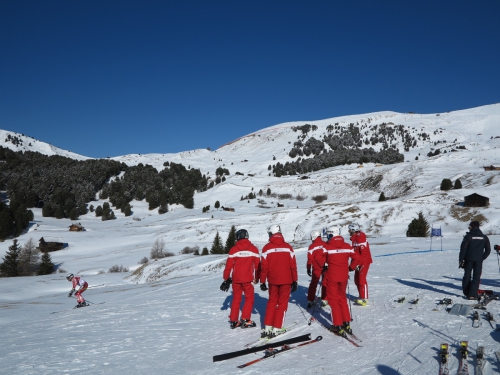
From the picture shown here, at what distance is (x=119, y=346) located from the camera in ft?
24.9

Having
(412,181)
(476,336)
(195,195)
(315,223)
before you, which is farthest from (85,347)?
(195,195)

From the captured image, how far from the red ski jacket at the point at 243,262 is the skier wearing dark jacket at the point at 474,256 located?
5591mm

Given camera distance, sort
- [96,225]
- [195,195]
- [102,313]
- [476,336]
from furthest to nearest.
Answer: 1. [195,195]
2. [96,225]
3. [102,313]
4. [476,336]

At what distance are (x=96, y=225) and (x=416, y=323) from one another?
313ft

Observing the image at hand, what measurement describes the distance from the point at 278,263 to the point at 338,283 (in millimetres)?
1326

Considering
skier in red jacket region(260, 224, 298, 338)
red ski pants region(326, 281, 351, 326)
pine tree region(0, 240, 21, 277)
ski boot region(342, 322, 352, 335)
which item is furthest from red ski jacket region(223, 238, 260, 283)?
pine tree region(0, 240, 21, 277)

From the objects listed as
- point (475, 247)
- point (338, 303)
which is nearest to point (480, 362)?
point (338, 303)

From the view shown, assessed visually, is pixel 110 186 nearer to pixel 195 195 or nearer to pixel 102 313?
pixel 195 195

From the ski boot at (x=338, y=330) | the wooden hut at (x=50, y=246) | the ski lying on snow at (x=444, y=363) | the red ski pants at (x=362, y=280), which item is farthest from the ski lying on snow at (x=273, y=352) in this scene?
the wooden hut at (x=50, y=246)

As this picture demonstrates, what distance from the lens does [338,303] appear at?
7.45 m

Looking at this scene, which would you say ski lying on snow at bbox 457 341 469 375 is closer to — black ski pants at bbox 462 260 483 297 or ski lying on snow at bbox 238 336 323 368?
ski lying on snow at bbox 238 336 323 368

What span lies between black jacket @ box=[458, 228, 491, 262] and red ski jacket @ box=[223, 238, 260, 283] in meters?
5.60

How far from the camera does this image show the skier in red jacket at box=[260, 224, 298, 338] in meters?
7.38

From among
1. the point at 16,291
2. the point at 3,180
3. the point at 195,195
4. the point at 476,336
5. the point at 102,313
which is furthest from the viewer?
the point at 3,180
